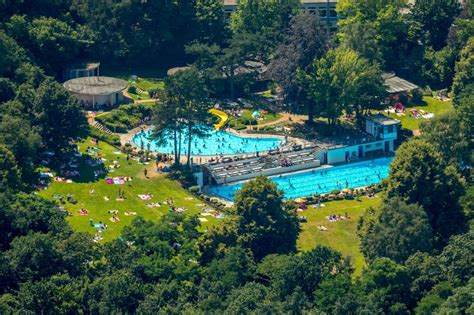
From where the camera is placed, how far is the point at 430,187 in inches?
4594

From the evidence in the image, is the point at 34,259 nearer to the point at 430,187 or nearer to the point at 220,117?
the point at 430,187

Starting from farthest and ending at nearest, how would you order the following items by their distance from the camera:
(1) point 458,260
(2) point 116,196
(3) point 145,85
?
(3) point 145,85 < (2) point 116,196 < (1) point 458,260

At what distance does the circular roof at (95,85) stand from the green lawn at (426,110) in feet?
101

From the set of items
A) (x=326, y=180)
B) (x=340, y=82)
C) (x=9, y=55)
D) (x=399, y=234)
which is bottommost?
(x=326, y=180)

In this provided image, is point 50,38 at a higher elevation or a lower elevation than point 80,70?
higher

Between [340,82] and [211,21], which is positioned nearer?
[340,82]

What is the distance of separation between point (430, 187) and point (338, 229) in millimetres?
9877

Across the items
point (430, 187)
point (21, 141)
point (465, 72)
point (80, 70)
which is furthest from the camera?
point (80, 70)

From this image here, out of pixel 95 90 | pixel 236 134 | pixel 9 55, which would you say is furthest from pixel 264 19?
pixel 9 55

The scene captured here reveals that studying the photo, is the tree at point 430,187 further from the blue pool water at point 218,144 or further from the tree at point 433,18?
the tree at point 433,18

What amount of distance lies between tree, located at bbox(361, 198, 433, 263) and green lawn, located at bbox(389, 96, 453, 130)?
1412 inches

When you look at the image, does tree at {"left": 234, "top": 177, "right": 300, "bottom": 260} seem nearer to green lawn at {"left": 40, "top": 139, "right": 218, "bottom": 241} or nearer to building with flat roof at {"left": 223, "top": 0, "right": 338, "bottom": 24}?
green lawn at {"left": 40, "top": 139, "right": 218, "bottom": 241}

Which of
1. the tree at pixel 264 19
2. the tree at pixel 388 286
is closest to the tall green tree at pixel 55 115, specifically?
the tree at pixel 264 19

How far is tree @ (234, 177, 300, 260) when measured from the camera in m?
112
